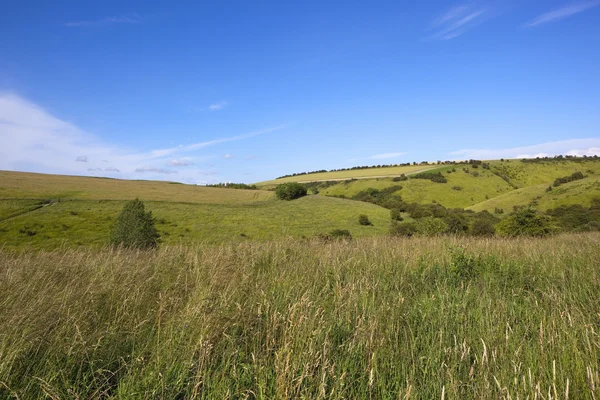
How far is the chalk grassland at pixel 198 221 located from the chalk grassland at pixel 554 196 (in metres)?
31.6

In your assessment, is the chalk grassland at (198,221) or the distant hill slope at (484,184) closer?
the chalk grassland at (198,221)

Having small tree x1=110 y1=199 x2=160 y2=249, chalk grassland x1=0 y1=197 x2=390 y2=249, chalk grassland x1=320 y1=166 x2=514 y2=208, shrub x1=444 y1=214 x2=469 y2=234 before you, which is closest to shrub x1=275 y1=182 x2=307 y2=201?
chalk grassland x1=0 y1=197 x2=390 y2=249

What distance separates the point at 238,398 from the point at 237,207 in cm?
7223

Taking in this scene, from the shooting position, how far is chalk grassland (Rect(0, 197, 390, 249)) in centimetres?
4797

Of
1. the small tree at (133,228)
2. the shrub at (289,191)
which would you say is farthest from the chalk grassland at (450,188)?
the small tree at (133,228)

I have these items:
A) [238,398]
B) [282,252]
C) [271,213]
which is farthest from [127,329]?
[271,213]

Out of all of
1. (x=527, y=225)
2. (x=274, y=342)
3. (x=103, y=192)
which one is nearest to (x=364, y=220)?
(x=527, y=225)

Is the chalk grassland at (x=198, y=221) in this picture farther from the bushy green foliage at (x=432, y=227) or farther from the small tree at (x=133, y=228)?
the bushy green foliage at (x=432, y=227)

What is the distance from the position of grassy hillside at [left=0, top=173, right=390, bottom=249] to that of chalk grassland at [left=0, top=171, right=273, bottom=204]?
0.64ft

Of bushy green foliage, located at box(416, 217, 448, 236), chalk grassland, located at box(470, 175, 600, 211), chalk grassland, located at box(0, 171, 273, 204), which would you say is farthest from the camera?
chalk grassland, located at box(470, 175, 600, 211)

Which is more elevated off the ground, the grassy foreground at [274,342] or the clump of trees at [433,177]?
the clump of trees at [433,177]

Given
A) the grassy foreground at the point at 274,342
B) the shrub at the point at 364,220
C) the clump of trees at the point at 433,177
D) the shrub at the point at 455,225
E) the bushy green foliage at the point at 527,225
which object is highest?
the clump of trees at the point at 433,177

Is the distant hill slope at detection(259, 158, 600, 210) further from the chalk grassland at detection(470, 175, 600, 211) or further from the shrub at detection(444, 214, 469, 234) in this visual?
the shrub at detection(444, 214, 469, 234)

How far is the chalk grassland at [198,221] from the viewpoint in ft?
157
